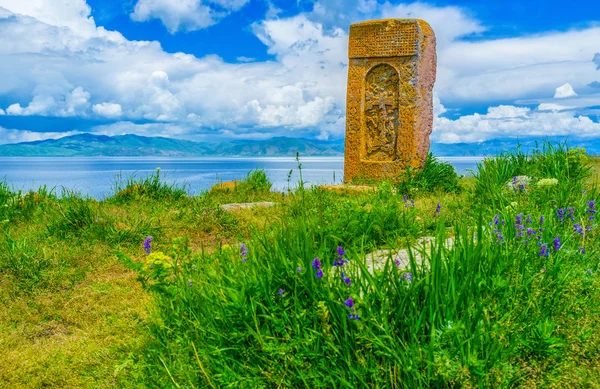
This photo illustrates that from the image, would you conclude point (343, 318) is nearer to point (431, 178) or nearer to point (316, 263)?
point (316, 263)

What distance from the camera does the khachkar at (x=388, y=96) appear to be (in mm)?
9312

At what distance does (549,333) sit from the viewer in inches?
92.7

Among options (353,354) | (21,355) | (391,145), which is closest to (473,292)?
(353,354)

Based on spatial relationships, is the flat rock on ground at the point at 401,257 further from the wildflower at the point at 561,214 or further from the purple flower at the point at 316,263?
the wildflower at the point at 561,214

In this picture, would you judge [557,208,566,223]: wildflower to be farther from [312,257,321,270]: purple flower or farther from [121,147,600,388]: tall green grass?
[312,257,321,270]: purple flower

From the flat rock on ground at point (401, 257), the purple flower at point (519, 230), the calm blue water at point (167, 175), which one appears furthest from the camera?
the calm blue water at point (167, 175)

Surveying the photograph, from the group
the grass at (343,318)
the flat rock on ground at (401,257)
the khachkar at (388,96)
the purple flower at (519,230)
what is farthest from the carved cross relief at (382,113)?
the purple flower at (519,230)

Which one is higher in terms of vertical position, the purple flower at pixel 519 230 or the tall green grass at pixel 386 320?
the purple flower at pixel 519 230

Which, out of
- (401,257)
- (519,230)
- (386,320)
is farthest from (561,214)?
(386,320)

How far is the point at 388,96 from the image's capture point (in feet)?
31.5

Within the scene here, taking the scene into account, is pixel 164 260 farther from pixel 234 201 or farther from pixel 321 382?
pixel 234 201

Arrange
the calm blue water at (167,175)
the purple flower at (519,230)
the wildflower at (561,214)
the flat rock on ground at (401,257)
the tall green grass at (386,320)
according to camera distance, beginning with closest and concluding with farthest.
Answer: the tall green grass at (386,320) < the flat rock on ground at (401,257) < the purple flower at (519,230) < the wildflower at (561,214) < the calm blue water at (167,175)

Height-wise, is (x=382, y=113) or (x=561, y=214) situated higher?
(x=382, y=113)

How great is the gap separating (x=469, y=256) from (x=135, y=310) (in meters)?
2.70
